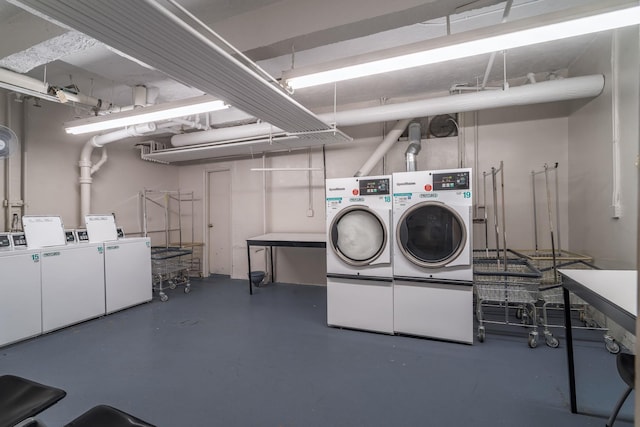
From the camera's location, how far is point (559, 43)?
10.5 feet

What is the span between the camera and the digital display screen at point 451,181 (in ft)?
9.65

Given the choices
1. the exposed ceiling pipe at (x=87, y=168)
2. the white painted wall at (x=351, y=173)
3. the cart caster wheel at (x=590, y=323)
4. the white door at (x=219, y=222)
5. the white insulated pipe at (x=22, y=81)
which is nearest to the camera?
the white insulated pipe at (x=22, y=81)

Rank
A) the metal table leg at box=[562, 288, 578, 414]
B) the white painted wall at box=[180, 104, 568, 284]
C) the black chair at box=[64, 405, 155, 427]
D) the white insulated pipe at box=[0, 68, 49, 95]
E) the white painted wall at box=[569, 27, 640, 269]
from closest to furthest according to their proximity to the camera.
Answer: the black chair at box=[64, 405, 155, 427], the metal table leg at box=[562, 288, 578, 414], the white painted wall at box=[569, 27, 640, 269], the white insulated pipe at box=[0, 68, 49, 95], the white painted wall at box=[180, 104, 568, 284]

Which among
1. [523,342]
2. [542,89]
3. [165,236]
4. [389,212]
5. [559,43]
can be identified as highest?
[559,43]

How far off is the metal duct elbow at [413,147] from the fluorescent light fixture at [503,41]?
197 centimetres

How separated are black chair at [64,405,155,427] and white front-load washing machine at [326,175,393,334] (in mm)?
2532

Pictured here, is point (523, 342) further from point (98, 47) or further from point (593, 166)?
point (98, 47)

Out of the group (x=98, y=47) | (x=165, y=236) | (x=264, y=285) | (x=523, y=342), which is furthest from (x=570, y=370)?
(x=165, y=236)

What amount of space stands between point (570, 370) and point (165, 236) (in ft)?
22.1

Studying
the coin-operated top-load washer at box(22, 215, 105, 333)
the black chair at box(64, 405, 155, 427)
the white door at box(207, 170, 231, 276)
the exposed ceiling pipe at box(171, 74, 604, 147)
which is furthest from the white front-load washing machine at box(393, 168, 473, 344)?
the white door at box(207, 170, 231, 276)

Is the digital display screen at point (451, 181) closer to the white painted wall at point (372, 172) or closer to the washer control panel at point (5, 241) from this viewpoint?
the white painted wall at point (372, 172)

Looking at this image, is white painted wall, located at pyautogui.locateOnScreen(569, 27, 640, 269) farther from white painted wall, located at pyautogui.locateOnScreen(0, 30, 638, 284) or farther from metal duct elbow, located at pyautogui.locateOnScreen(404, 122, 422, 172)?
metal duct elbow, located at pyautogui.locateOnScreen(404, 122, 422, 172)

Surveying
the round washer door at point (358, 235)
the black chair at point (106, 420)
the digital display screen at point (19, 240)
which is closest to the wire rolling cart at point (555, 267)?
the round washer door at point (358, 235)

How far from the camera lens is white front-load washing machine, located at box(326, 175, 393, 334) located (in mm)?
3244
